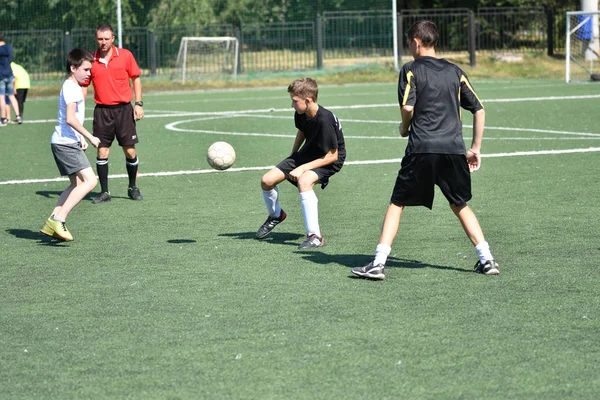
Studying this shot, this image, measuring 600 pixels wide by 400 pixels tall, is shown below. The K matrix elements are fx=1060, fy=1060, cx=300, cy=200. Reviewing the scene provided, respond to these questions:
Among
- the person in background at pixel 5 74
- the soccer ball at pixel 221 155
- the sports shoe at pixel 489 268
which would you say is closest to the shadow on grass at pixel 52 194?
the soccer ball at pixel 221 155

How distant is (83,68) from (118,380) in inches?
184

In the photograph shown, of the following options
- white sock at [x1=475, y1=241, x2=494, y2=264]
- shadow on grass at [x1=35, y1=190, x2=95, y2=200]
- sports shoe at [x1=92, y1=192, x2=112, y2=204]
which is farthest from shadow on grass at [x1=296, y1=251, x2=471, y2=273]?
shadow on grass at [x1=35, y1=190, x2=95, y2=200]

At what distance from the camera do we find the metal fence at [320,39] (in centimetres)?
3762

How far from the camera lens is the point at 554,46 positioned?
41.4 metres

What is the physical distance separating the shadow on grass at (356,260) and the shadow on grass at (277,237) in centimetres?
57

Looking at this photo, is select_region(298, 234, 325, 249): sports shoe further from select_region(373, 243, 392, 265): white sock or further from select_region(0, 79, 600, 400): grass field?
select_region(373, 243, 392, 265): white sock

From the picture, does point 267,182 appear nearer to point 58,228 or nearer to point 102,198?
point 58,228

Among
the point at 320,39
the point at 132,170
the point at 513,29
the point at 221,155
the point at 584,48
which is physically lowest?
the point at 132,170

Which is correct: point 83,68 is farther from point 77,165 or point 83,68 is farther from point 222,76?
point 222,76

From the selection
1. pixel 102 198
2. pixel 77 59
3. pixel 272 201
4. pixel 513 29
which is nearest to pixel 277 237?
pixel 272 201

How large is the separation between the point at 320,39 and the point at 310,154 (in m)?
30.6

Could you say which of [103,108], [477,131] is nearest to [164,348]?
[477,131]

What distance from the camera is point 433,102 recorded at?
7180 mm

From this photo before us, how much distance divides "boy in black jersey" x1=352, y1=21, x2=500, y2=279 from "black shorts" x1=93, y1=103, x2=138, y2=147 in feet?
17.9
